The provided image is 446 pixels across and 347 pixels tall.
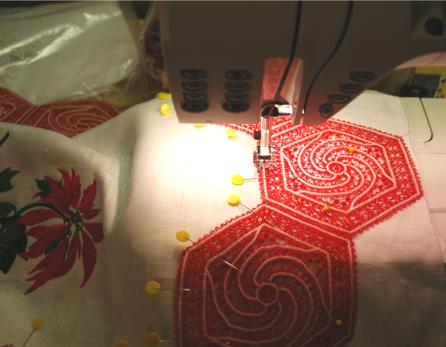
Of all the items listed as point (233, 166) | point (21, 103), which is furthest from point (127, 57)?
point (233, 166)

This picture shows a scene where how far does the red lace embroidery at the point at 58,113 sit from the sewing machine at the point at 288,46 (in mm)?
661

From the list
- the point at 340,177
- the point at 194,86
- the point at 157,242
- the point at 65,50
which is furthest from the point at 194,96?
the point at 65,50

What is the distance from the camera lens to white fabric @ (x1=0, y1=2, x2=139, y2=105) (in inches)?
59.8

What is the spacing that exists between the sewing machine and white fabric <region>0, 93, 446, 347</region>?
0.75 ft

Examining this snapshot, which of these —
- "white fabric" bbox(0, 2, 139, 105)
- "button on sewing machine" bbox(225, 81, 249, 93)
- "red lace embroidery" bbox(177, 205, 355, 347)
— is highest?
"button on sewing machine" bbox(225, 81, 249, 93)

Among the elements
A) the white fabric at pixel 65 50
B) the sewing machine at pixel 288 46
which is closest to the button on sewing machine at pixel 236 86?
the sewing machine at pixel 288 46

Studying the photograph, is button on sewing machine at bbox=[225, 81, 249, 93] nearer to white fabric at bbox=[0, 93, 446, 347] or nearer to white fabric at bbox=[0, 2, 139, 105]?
white fabric at bbox=[0, 93, 446, 347]

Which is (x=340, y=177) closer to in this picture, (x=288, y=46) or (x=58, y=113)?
(x=288, y=46)

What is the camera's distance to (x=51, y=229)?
101 cm

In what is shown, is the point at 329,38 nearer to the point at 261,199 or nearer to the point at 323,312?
the point at 261,199

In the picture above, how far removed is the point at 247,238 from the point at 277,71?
1.10 feet

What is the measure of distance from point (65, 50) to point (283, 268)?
1159 millimetres

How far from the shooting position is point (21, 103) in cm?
138

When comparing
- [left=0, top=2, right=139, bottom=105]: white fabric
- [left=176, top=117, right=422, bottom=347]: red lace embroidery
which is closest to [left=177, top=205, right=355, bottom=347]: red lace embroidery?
[left=176, top=117, right=422, bottom=347]: red lace embroidery
